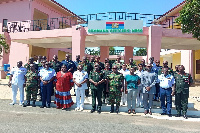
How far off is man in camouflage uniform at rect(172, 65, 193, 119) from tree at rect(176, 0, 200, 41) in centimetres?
384

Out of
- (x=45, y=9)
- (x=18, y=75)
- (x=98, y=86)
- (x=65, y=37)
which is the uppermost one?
(x=45, y=9)

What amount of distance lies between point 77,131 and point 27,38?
41.9 ft

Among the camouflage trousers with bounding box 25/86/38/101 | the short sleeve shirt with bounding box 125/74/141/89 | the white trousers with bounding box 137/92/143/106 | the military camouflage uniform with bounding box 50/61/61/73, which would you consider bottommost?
the white trousers with bounding box 137/92/143/106

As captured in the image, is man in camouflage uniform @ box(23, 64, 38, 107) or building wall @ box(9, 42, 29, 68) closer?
man in camouflage uniform @ box(23, 64, 38, 107)

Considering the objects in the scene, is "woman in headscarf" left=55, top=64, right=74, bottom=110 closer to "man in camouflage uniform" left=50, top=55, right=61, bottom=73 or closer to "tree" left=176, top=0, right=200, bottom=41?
"man in camouflage uniform" left=50, top=55, right=61, bottom=73

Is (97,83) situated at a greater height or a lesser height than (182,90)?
greater

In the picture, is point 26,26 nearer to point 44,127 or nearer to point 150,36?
point 150,36

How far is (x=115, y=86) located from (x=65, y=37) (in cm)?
912

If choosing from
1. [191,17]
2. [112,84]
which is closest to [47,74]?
[112,84]

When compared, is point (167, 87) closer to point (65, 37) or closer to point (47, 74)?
point (47, 74)

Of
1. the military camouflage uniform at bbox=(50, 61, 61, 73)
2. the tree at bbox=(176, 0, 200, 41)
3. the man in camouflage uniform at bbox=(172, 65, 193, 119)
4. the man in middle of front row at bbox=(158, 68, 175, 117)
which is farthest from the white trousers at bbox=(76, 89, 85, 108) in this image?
the tree at bbox=(176, 0, 200, 41)

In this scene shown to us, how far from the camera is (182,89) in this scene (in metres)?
6.35

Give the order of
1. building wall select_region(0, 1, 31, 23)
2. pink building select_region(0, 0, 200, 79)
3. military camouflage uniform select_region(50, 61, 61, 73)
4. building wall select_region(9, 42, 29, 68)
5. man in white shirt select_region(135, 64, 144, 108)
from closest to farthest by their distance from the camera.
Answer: man in white shirt select_region(135, 64, 144, 108), military camouflage uniform select_region(50, 61, 61, 73), pink building select_region(0, 0, 200, 79), building wall select_region(9, 42, 29, 68), building wall select_region(0, 1, 31, 23)

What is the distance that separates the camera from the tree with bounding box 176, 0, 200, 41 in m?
9.08
